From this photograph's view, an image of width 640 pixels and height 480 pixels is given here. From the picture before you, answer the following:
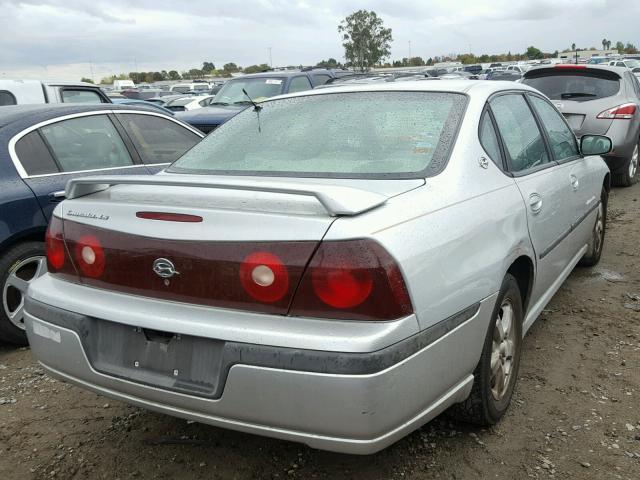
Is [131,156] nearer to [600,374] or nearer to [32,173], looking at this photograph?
[32,173]

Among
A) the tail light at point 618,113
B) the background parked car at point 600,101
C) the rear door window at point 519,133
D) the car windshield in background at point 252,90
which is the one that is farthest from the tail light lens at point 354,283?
the car windshield in background at point 252,90

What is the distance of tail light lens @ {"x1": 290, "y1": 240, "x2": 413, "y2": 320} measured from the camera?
1964mm

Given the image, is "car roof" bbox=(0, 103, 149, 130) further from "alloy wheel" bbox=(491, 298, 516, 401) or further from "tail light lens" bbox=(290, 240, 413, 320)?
"alloy wheel" bbox=(491, 298, 516, 401)

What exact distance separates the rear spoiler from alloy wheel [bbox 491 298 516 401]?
97 cm

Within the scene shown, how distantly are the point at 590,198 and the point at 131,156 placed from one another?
3.39m

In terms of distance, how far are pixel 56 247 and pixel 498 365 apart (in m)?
1.98

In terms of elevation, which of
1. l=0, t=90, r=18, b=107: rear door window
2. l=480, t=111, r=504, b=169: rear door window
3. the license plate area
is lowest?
the license plate area

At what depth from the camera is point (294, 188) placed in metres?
2.09

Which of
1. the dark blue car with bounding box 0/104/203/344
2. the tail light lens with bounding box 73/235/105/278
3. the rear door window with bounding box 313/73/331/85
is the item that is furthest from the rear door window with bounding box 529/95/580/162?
the rear door window with bounding box 313/73/331/85

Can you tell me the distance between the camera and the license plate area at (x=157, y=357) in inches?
82.0

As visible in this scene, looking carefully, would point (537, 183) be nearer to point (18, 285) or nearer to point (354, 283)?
point (354, 283)

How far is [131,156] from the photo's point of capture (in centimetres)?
479

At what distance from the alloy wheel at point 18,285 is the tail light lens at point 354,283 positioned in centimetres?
265

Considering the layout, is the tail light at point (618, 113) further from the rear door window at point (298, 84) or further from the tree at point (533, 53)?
the tree at point (533, 53)
